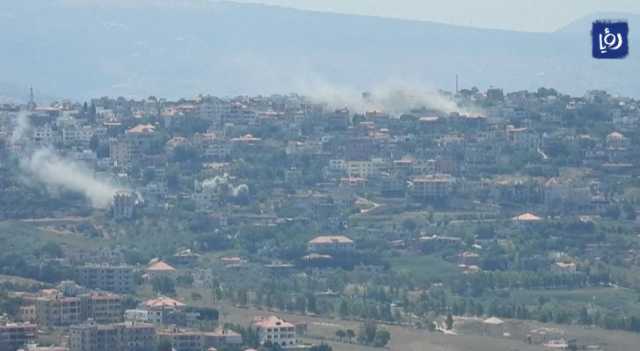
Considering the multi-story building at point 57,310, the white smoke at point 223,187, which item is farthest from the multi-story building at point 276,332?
the white smoke at point 223,187

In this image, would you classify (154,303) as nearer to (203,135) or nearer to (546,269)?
(546,269)

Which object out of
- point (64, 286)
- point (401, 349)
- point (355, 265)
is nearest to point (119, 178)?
point (355, 265)

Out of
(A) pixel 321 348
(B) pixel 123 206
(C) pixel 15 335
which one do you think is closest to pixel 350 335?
(A) pixel 321 348

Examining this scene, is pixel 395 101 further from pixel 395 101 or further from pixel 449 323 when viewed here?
pixel 449 323

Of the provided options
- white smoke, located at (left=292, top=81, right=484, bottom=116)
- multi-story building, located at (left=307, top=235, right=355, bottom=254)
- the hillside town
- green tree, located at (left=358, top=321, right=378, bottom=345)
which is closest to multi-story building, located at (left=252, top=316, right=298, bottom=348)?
the hillside town

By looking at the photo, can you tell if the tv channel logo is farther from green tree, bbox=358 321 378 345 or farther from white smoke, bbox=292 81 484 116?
white smoke, bbox=292 81 484 116
